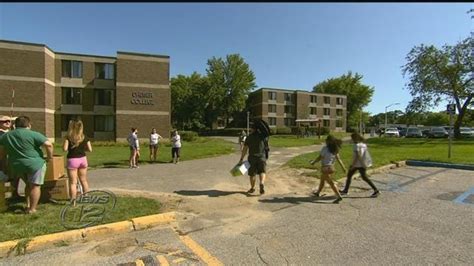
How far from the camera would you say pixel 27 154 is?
5.89 meters

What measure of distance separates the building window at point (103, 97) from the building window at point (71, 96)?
166cm

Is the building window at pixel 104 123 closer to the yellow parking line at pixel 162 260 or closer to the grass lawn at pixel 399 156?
the grass lawn at pixel 399 156

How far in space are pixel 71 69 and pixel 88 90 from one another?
2643 millimetres

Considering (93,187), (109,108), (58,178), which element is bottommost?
(93,187)

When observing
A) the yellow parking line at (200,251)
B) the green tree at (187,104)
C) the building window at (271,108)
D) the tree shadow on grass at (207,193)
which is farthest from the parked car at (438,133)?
the yellow parking line at (200,251)

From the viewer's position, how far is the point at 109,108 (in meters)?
36.0

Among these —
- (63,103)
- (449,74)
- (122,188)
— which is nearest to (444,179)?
(122,188)

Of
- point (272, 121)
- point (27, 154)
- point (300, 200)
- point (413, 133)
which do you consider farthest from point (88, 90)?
point (413, 133)

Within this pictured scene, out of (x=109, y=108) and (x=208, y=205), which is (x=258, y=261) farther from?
(x=109, y=108)

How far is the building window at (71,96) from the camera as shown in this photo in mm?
34500

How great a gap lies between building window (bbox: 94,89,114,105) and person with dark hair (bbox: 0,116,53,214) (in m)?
31.7

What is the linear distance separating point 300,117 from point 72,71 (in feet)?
152

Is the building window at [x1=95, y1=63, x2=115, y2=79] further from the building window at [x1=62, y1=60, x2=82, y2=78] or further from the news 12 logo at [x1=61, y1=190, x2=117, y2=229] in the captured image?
the news 12 logo at [x1=61, y1=190, x2=117, y2=229]

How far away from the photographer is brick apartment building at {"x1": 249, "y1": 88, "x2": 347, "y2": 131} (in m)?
67.8
